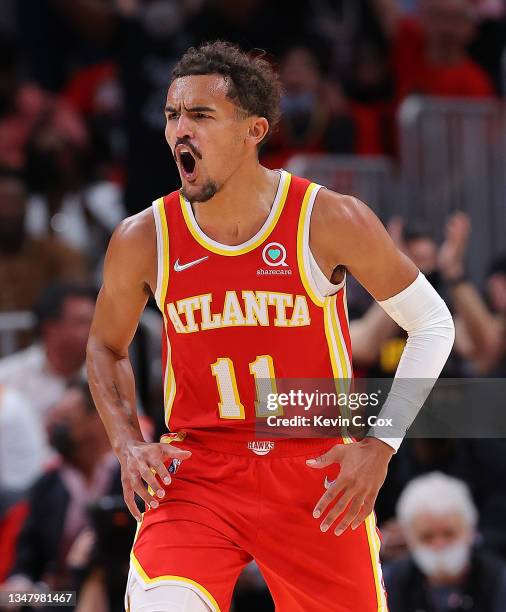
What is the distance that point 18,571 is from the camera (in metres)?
6.38

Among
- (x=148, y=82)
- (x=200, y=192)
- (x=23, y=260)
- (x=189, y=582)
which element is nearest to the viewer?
(x=189, y=582)

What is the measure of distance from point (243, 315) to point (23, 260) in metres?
4.81

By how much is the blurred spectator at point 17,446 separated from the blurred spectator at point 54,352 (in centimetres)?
26

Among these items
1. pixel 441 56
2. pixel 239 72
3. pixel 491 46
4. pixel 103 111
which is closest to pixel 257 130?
pixel 239 72

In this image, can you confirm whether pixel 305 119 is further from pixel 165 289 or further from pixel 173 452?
pixel 173 452

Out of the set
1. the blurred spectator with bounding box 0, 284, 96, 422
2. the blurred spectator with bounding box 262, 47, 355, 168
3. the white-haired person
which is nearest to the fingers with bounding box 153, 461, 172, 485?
the white-haired person

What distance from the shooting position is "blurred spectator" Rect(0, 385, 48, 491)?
7363mm

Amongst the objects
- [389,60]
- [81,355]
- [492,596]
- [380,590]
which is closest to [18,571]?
[81,355]

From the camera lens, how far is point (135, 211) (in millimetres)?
8766

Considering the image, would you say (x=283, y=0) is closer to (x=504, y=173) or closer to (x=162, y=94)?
(x=162, y=94)

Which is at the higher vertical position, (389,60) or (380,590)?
(389,60)

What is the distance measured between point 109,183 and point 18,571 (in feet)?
14.0

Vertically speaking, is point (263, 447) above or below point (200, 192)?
below

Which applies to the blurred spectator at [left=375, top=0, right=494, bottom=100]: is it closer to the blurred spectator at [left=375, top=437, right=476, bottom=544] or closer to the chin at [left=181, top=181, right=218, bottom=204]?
the blurred spectator at [left=375, top=437, right=476, bottom=544]
